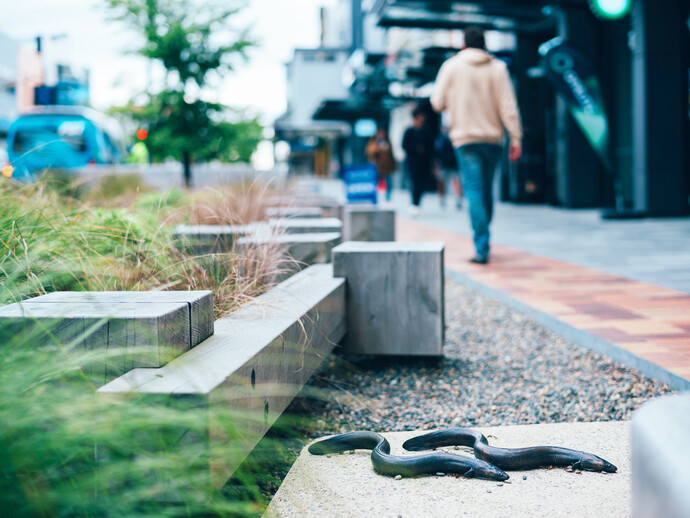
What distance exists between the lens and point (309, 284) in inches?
124

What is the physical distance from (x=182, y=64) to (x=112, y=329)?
677 inches

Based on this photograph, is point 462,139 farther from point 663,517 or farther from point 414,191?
point 414,191

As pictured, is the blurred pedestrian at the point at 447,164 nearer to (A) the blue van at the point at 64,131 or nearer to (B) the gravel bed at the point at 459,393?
(A) the blue van at the point at 64,131

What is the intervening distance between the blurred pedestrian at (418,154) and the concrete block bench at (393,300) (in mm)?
9807

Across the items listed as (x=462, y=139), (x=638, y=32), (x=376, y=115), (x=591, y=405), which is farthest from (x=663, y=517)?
(x=376, y=115)

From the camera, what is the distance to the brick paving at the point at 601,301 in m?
3.44

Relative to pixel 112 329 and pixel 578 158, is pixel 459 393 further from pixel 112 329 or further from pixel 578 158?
pixel 578 158

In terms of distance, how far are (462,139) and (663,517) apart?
5.78 meters

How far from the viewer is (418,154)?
1363cm

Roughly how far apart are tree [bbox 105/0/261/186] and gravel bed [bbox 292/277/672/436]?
565 inches

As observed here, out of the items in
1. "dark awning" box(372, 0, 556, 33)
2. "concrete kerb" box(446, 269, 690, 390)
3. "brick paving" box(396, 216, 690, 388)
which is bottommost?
"concrete kerb" box(446, 269, 690, 390)

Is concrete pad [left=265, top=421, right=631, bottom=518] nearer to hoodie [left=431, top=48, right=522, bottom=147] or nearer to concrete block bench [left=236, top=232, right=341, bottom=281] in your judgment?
concrete block bench [left=236, top=232, right=341, bottom=281]

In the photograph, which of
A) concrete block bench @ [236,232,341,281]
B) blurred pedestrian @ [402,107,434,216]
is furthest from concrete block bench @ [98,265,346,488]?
blurred pedestrian @ [402,107,434,216]

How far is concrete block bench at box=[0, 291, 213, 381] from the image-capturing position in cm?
175
